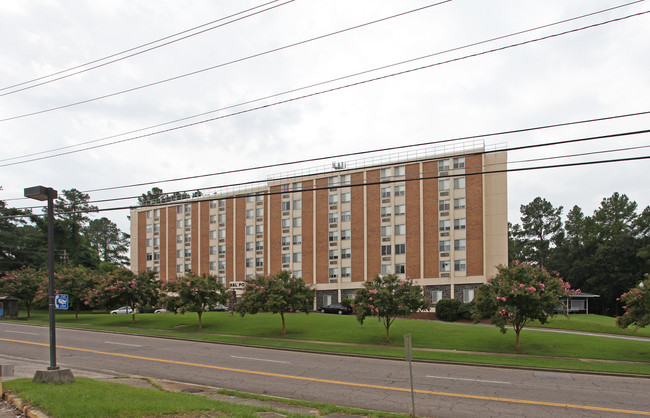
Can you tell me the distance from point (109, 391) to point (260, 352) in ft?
46.1

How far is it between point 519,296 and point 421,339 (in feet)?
22.4

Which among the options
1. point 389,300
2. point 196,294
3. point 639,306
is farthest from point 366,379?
point 196,294

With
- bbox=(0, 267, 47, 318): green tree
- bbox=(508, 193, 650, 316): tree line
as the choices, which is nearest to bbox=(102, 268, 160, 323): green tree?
bbox=(0, 267, 47, 318): green tree

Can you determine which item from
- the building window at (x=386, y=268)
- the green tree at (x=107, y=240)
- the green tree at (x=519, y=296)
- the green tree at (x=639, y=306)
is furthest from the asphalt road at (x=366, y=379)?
the green tree at (x=107, y=240)

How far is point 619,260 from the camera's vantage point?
7494 cm

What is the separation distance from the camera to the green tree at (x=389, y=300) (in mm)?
29125

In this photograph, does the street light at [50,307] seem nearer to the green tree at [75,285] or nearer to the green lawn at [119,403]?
the green lawn at [119,403]

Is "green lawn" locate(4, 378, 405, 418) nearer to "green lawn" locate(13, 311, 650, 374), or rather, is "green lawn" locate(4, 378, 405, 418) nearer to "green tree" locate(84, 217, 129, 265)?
"green lawn" locate(13, 311, 650, 374)

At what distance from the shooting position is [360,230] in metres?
61.2

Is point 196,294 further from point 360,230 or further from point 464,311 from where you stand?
point 360,230

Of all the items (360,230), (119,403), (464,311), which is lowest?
(464,311)

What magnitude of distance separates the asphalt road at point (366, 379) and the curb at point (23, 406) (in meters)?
6.40

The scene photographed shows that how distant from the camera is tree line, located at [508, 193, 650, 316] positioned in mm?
74750

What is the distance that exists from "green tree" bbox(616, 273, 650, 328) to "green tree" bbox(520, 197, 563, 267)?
3061 inches
